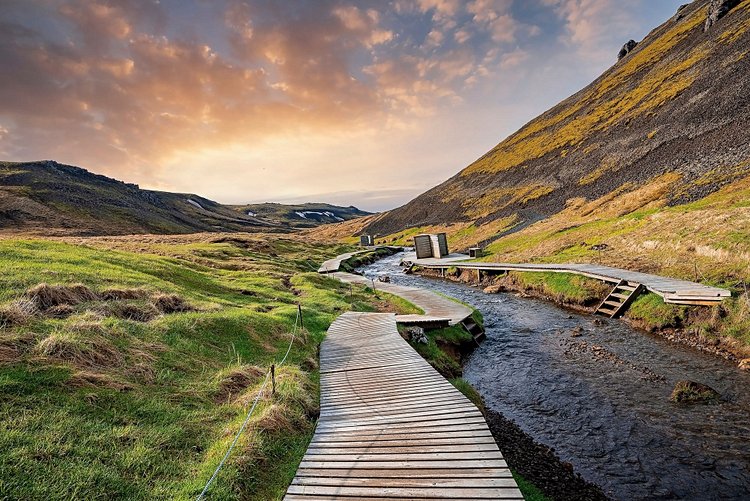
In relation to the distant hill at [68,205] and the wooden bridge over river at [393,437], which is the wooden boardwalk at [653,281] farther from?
the distant hill at [68,205]

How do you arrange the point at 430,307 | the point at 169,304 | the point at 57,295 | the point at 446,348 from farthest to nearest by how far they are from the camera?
the point at 430,307, the point at 446,348, the point at 169,304, the point at 57,295

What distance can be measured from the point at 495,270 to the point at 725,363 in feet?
76.8

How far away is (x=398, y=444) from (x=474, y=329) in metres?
14.5

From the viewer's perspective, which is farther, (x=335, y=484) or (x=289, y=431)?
(x=289, y=431)

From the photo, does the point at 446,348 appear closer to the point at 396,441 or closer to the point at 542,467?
the point at 542,467

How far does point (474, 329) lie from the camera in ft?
69.7

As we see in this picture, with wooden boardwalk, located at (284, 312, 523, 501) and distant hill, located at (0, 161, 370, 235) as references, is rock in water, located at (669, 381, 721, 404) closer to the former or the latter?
wooden boardwalk, located at (284, 312, 523, 501)

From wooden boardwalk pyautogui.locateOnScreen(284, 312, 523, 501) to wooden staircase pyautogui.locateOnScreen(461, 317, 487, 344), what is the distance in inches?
350

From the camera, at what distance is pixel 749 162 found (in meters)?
32.4

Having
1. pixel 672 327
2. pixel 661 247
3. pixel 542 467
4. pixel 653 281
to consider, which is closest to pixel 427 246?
pixel 661 247

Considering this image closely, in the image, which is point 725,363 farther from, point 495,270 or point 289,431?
point 495,270

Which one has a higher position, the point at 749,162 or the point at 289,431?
the point at 749,162

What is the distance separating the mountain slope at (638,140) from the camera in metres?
40.9

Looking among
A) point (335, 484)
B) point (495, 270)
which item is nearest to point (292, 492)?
point (335, 484)
